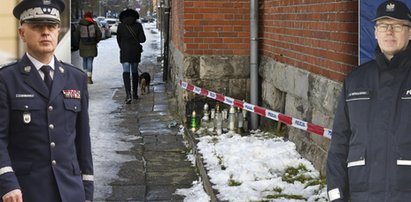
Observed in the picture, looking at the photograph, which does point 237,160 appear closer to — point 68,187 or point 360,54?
point 360,54

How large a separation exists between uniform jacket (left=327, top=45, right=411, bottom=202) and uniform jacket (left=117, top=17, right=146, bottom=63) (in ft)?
28.8

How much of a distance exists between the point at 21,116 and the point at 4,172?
28cm

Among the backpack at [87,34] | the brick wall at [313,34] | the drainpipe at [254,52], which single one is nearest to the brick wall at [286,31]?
the brick wall at [313,34]

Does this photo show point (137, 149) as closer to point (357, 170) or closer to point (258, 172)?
point (258, 172)

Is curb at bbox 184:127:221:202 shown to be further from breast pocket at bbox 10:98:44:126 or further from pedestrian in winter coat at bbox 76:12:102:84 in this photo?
pedestrian in winter coat at bbox 76:12:102:84

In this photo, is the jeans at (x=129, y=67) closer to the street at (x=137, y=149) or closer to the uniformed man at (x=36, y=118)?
the street at (x=137, y=149)

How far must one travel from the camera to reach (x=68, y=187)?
309 cm

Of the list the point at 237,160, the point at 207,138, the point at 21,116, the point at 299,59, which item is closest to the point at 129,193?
the point at 237,160

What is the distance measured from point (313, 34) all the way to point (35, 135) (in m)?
3.64

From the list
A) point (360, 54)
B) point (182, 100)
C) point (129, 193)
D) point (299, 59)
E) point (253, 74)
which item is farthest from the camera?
point (182, 100)

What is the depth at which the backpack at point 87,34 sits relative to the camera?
45.3 ft

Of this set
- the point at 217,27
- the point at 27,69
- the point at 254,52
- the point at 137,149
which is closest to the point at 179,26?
the point at 217,27

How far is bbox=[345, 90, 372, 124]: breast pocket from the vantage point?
2.93 metres

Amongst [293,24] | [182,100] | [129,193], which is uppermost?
[293,24]
